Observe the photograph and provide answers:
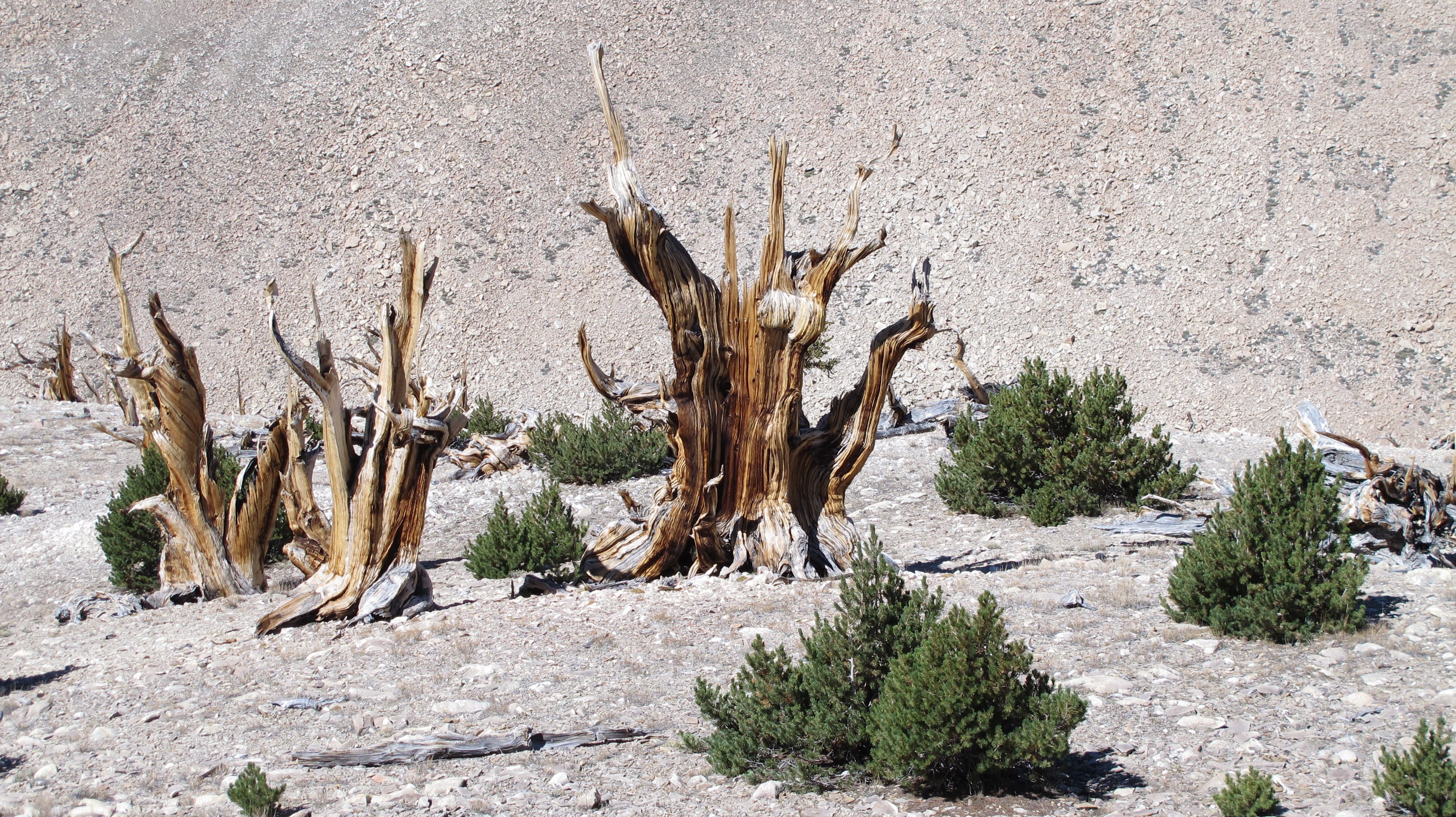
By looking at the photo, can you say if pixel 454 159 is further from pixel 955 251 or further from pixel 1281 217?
pixel 1281 217

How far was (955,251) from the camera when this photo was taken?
90.9 feet

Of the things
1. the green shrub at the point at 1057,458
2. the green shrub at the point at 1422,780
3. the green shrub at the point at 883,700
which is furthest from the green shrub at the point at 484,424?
the green shrub at the point at 1422,780

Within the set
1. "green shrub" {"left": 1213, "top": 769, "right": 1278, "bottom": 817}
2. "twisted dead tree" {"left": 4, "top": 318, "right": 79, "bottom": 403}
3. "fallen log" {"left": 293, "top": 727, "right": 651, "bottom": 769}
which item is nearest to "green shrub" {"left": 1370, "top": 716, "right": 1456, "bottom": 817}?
"green shrub" {"left": 1213, "top": 769, "right": 1278, "bottom": 817}

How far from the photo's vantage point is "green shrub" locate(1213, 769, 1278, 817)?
12.9 ft

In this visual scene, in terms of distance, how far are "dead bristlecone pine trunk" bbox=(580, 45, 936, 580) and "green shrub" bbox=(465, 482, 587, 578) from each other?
0.71 metres

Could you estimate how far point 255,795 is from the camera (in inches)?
175

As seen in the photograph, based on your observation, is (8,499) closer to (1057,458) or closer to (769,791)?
(1057,458)

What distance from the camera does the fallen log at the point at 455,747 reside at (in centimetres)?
518

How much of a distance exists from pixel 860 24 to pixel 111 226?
72.6ft

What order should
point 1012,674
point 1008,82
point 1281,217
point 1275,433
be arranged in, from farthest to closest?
1. point 1008,82
2. point 1281,217
3. point 1275,433
4. point 1012,674

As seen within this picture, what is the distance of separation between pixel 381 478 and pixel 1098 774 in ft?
17.6

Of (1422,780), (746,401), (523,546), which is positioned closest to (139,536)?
(523,546)

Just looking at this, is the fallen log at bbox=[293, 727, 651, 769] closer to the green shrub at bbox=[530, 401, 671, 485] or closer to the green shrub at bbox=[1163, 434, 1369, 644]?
the green shrub at bbox=[1163, 434, 1369, 644]

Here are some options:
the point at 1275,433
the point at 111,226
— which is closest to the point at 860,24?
the point at 1275,433
